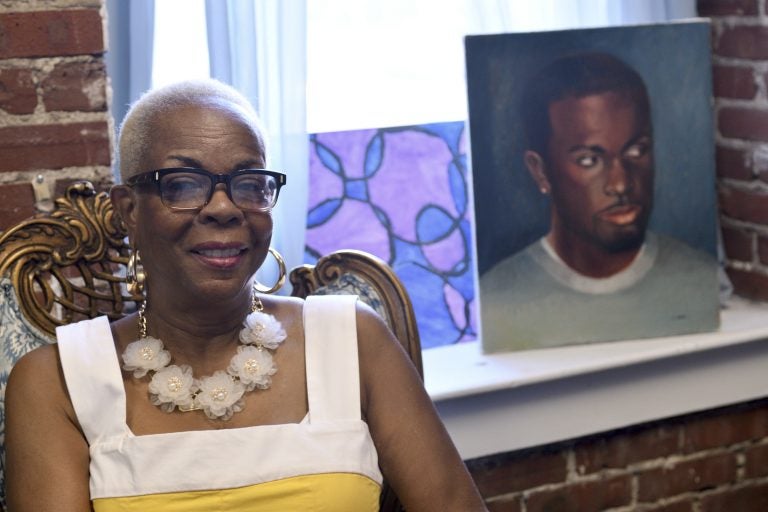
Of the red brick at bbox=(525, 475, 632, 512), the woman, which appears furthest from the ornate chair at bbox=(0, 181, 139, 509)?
the red brick at bbox=(525, 475, 632, 512)

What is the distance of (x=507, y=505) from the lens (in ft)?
8.80

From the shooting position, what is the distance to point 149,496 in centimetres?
171

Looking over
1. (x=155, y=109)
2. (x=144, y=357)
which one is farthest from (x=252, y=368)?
(x=155, y=109)

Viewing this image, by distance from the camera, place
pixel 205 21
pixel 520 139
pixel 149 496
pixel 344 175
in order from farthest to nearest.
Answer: pixel 344 175 → pixel 520 139 → pixel 205 21 → pixel 149 496

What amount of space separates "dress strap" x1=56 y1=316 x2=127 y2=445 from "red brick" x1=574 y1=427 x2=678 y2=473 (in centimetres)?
129

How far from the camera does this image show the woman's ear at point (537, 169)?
8.53 feet

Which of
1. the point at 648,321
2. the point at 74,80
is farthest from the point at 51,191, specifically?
the point at 648,321

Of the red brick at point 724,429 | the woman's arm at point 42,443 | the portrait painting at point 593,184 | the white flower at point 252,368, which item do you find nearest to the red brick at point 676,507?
the red brick at point 724,429

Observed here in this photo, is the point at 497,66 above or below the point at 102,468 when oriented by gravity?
above

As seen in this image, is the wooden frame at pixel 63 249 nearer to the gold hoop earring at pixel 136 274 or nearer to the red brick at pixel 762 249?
the gold hoop earring at pixel 136 274

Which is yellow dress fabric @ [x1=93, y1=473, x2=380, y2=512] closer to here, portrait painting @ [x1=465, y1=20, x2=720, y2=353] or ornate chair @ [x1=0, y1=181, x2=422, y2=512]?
ornate chair @ [x1=0, y1=181, x2=422, y2=512]

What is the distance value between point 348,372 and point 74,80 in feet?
2.44

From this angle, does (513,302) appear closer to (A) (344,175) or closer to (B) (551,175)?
(B) (551,175)

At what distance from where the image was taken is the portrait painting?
2.58 metres
